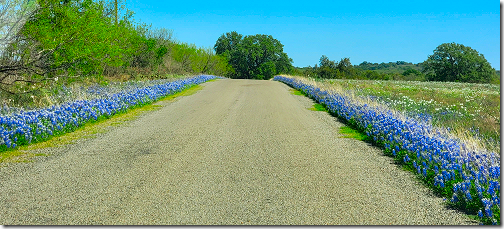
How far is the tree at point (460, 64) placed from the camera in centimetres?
5172

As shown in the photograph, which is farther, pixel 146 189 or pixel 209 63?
pixel 209 63

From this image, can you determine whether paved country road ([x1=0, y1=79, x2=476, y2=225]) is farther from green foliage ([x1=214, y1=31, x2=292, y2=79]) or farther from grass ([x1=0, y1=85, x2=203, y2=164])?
green foliage ([x1=214, y1=31, x2=292, y2=79])

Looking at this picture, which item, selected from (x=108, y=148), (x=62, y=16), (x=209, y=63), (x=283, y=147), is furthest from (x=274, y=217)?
(x=209, y=63)

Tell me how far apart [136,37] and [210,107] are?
13443 millimetres

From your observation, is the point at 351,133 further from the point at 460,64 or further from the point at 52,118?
the point at 460,64

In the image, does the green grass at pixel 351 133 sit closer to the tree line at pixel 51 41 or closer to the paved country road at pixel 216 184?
the paved country road at pixel 216 184

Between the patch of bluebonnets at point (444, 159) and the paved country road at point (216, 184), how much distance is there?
0.96 feet

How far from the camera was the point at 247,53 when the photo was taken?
308 ft

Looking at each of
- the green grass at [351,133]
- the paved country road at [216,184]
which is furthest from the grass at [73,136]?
the green grass at [351,133]

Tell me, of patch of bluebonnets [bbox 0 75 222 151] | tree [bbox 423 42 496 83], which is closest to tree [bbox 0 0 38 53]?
patch of bluebonnets [bbox 0 75 222 151]

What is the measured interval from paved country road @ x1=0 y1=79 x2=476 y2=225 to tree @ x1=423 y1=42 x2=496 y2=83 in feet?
165

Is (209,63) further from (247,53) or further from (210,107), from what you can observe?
(210,107)

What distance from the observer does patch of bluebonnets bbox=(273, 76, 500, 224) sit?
4884mm

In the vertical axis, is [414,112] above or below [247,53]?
below
